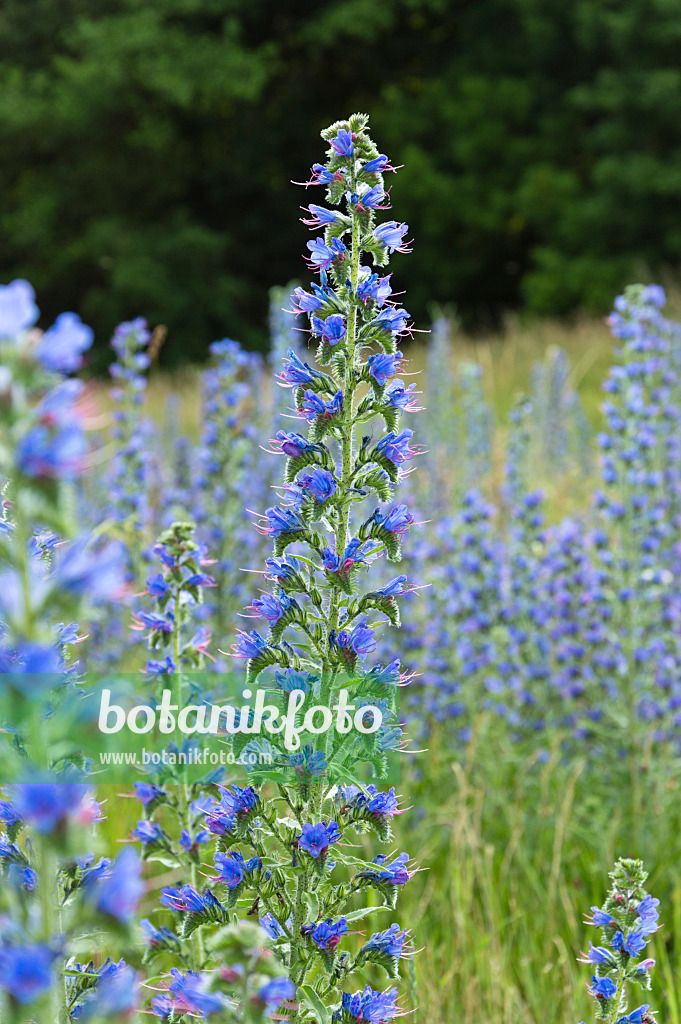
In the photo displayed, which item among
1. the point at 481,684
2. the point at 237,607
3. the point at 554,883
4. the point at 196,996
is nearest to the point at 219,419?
the point at 237,607

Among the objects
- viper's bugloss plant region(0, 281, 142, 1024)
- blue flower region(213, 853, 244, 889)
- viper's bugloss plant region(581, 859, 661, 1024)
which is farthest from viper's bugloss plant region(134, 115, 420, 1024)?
viper's bugloss plant region(0, 281, 142, 1024)

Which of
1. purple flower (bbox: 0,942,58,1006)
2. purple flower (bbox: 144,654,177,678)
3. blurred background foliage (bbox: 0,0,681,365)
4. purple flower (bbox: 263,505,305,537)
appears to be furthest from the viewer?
blurred background foliage (bbox: 0,0,681,365)

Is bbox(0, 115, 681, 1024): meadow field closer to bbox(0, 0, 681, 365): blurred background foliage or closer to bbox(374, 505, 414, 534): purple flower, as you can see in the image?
bbox(374, 505, 414, 534): purple flower

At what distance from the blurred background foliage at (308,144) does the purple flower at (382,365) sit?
705 inches

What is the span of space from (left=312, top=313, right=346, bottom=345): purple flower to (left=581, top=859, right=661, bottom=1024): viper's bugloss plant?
0.89 meters

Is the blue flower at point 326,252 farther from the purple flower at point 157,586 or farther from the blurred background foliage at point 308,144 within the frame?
the blurred background foliage at point 308,144

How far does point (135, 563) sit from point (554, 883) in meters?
1.84

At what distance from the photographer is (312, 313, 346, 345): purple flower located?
1.50 meters

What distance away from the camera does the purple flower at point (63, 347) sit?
0.81 metres

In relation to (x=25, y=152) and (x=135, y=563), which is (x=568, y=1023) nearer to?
(x=135, y=563)

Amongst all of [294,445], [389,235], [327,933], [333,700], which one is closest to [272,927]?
[327,933]

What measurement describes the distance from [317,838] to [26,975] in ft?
2.14

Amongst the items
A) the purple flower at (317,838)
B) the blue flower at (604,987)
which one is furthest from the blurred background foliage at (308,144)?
the purple flower at (317,838)

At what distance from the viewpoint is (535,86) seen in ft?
72.5
